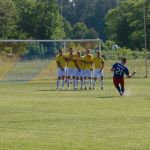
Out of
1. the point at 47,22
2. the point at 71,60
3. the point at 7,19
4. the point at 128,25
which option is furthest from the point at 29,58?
the point at 128,25

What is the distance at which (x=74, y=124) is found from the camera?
16828 millimetres

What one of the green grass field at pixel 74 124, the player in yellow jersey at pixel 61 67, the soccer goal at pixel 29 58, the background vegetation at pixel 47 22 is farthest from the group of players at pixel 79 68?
the background vegetation at pixel 47 22

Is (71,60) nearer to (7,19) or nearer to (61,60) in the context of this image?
(61,60)

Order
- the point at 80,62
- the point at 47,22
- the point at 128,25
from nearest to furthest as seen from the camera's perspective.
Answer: the point at 80,62 → the point at 47,22 → the point at 128,25

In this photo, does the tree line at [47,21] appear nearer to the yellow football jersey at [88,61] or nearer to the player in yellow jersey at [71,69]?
the player in yellow jersey at [71,69]

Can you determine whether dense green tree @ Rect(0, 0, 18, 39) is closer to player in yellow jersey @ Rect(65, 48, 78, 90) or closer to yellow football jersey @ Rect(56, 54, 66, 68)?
player in yellow jersey @ Rect(65, 48, 78, 90)

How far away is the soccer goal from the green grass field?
18.9 meters

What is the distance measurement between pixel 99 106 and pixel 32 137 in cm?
818

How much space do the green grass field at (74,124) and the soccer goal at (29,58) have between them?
18908 millimetres

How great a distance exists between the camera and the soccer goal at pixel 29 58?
43.9 meters

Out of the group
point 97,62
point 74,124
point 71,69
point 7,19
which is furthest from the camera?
point 7,19

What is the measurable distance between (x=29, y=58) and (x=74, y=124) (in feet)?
92.1

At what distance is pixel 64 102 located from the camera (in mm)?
24141

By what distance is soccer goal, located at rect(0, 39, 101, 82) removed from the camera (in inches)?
1729
